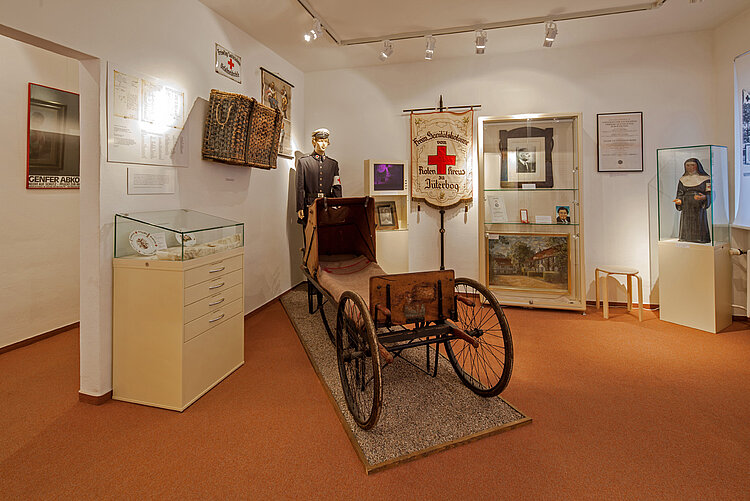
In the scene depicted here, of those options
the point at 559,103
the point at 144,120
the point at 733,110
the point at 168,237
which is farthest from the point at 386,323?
the point at 733,110

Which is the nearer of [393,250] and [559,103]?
[559,103]

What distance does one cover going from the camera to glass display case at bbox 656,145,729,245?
3.80m

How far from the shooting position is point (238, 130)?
146 inches

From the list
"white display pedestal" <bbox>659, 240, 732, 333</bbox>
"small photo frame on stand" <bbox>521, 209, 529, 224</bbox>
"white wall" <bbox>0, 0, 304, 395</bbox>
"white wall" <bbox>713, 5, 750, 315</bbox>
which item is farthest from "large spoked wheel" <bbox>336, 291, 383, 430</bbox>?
"white wall" <bbox>713, 5, 750, 315</bbox>

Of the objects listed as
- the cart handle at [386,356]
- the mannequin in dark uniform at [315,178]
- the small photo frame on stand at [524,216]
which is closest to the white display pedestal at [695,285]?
the small photo frame on stand at [524,216]

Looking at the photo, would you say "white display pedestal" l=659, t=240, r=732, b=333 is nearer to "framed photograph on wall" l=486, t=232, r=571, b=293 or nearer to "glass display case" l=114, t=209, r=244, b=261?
"framed photograph on wall" l=486, t=232, r=571, b=293

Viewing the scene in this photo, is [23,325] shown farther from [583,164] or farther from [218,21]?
[583,164]

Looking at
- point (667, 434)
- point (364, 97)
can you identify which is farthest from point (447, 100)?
point (667, 434)

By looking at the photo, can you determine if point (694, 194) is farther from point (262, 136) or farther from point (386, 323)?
point (262, 136)

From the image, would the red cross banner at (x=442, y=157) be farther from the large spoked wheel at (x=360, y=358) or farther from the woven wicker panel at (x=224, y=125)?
the large spoked wheel at (x=360, y=358)

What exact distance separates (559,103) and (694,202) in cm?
193

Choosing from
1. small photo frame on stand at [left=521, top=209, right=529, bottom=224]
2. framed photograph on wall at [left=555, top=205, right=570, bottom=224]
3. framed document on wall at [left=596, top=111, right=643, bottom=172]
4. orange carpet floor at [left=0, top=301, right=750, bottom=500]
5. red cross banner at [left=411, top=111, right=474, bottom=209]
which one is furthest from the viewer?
red cross banner at [left=411, top=111, right=474, bottom=209]

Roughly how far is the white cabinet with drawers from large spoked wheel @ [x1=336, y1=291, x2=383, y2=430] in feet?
3.20

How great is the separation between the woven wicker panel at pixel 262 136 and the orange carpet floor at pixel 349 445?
2152 millimetres
